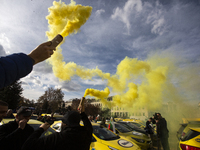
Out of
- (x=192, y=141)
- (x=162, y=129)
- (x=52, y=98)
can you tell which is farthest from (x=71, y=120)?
(x=52, y=98)

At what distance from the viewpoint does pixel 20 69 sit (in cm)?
76

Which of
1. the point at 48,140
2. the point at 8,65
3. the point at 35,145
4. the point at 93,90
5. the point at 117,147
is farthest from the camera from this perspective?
the point at 93,90

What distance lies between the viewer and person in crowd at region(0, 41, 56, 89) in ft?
2.19

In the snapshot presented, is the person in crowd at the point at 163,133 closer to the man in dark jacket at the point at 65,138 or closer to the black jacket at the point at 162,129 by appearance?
the black jacket at the point at 162,129

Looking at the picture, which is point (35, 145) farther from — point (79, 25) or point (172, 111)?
point (172, 111)

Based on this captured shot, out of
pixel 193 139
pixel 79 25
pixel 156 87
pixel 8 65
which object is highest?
pixel 156 87

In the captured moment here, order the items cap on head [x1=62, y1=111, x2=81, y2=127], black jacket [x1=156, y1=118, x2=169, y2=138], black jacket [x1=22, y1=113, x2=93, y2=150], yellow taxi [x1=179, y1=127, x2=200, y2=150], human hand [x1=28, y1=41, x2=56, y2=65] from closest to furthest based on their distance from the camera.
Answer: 1. human hand [x1=28, y1=41, x2=56, y2=65]
2. black jacket [x1=22, y1=113, x2=93, y2=150]
3. cap on head [x1=62, y1=111, x2=81, y2=127]
4. yellow taxi [x1=179, y1=127, x2=200, y2=150]
5. black jacket [x1=156, y1=118, x2=169, y2=138]

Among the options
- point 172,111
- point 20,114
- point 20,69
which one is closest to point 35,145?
point 20,114

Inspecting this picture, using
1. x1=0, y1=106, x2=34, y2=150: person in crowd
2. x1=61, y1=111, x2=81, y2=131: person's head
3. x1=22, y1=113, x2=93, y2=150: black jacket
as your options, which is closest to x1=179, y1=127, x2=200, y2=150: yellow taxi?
x1=22, y1=113, x2=93, y2=150: black jacket

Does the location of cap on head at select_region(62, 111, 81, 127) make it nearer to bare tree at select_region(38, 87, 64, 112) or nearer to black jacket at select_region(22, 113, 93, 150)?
black jacket at select_region(22, 113, 93, 150)

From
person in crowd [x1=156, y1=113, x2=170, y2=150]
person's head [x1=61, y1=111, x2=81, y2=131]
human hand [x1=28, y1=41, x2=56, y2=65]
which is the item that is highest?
human hand [x1=28, y1=41, x2=56, y2=65]

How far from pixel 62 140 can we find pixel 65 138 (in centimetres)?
5

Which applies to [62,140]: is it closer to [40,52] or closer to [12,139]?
[12,139]

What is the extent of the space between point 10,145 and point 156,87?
20.3 metres
